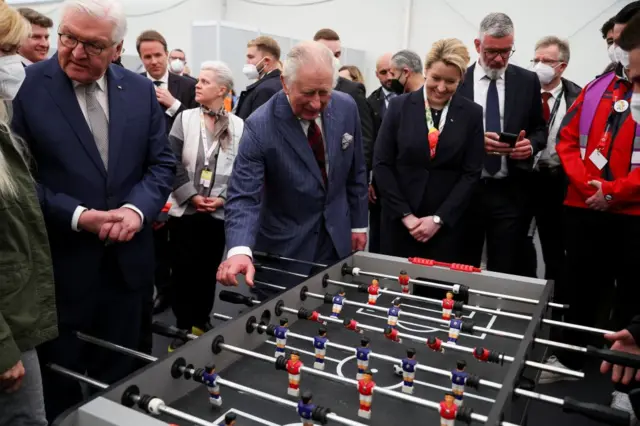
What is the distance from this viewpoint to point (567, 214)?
250 centimetres

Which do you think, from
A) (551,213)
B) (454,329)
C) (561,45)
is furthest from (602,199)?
(561,45)

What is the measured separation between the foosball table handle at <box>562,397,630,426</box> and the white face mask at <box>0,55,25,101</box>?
1.48 meters

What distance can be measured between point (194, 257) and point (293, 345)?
5.06 feet

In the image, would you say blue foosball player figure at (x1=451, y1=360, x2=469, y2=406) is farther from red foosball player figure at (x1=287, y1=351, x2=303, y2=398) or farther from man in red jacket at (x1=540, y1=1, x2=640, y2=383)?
man in red jacket at (x1=540, y1=1, x2=640, y2=383)

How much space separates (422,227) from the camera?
2.49 m

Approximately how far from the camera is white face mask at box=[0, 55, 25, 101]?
134 centimetres

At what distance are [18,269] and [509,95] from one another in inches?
90.2

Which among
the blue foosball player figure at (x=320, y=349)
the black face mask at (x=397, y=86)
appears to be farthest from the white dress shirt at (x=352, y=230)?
the black face mask at (x=397, y=86)

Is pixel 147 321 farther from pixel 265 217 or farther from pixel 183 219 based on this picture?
pixel 183 219

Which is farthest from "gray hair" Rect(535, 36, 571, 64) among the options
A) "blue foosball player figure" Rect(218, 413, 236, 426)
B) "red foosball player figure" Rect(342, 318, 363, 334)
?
"blue foosball player figure" Rect(218, 413, 236, 426)

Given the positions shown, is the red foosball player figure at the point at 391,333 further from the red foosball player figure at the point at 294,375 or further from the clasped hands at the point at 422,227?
the clasped hands at the point at 422,227

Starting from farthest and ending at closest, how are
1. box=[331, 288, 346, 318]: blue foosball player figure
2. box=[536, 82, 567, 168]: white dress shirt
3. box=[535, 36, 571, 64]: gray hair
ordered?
box=[535, 36, 571, 64]: gray hair → box=[536, 82, 567, 168]: white dress shirt → box=[331, 288, 346, 318]: blue foosball player figure

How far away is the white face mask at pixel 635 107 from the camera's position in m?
2.07

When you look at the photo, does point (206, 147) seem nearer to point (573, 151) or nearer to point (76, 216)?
point (76, 216)
